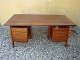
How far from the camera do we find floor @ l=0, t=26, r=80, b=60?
201 centimetres

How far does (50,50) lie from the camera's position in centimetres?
222

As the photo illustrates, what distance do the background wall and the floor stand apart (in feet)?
2.74

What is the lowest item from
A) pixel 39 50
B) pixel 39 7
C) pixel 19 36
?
pixel 39 50

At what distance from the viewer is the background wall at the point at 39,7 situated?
3090 mm

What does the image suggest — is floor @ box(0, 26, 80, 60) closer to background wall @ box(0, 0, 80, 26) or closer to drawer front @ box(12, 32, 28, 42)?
drawer front @ box(12, 32, 28, 42)

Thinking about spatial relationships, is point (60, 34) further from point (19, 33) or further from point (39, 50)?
point (19, 33)

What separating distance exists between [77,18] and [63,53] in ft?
5.40

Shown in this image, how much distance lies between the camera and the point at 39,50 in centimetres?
221

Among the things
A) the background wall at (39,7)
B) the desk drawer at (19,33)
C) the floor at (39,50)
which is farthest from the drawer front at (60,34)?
the background wall at (39,7)

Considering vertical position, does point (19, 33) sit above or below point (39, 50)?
above

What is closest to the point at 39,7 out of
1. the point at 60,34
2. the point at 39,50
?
the point at 60,34

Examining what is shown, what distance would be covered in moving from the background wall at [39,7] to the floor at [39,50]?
2.74 ft

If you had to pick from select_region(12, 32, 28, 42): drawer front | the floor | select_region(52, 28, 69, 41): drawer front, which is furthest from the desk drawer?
select_region(52, 28, 69, 41): drawer front

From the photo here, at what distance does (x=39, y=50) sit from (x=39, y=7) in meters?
1.45
